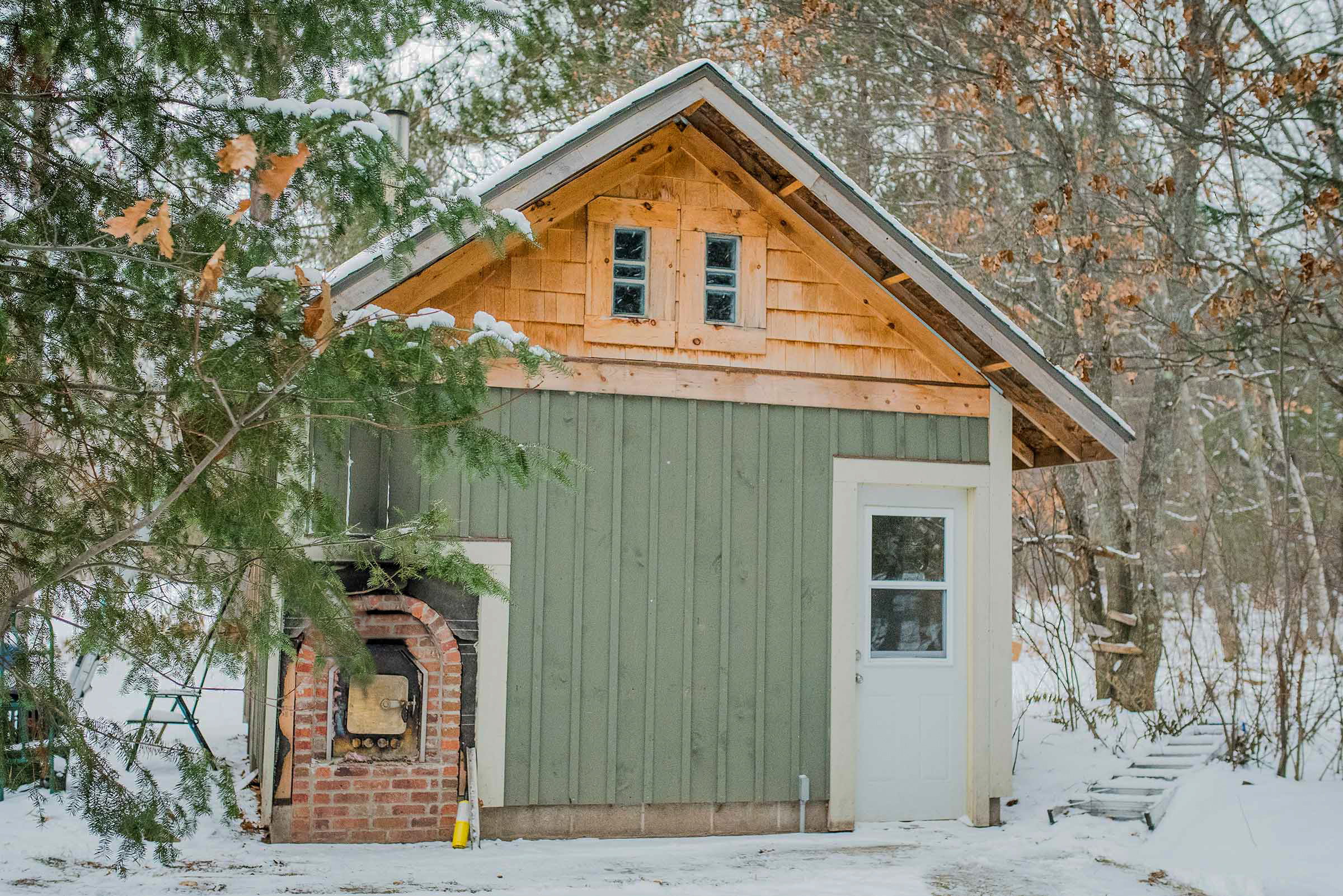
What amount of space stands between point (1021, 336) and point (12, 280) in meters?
5.49

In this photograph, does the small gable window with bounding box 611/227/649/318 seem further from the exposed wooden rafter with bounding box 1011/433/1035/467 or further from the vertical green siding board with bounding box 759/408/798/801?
the exposed wooden rafter with bounding box 1011/433/1035/467

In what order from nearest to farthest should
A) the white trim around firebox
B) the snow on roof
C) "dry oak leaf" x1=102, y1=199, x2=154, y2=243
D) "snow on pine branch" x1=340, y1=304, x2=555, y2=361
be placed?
"dry oak leaf" x1=102, y1=199, x2=154, y2=243 < "snow on pine branch" x1=340, y1=304, x2=555, y2=361 < the snow on roof < the white trim around firebox

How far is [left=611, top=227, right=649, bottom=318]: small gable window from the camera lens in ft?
24.3

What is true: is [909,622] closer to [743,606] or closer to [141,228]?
[743,606]

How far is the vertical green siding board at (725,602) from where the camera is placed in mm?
7305

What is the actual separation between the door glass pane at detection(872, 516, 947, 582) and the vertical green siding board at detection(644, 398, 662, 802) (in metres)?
1.53

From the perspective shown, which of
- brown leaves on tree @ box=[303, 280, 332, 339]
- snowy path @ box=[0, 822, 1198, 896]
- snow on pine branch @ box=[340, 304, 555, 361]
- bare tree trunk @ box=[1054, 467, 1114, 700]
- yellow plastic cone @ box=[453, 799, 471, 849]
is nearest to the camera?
brown leaves on tree @ box=[303, 280, 332, 339]

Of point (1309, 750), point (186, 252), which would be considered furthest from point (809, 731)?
point (186, 252)

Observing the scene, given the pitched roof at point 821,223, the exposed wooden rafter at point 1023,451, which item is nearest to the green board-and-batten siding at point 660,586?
the pitched roof at point 821,223

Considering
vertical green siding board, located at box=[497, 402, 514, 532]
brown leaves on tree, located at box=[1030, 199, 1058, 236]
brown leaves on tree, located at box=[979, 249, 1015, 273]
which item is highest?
brown leaves on tree, located at box=[1030, 199, 1058, 236]

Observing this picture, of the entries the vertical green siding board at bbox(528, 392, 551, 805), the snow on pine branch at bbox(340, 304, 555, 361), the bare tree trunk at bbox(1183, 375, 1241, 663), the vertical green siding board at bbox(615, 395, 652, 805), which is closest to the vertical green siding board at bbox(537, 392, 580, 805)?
the vertical green siding board at bbox(528, 392, 551, 805)

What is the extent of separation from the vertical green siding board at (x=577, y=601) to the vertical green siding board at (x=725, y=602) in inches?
34.8

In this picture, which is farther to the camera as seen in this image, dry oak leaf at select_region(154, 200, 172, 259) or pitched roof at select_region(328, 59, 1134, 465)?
pitched roof at select_region(328, 59, 1134, 465)

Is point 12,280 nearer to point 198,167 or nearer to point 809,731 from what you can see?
point 198,167
